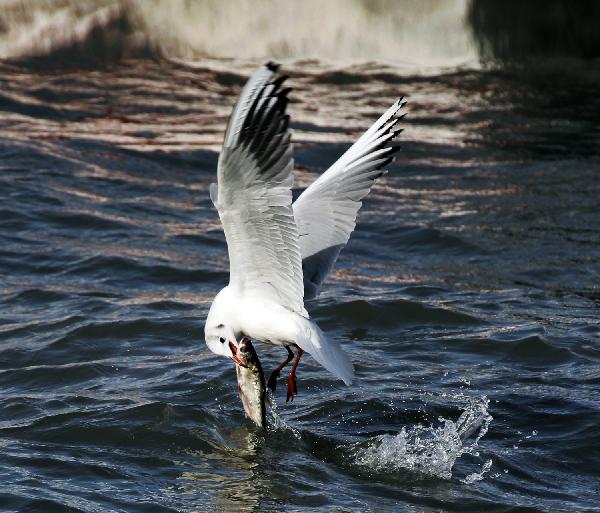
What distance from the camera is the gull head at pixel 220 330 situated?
574 centimetres

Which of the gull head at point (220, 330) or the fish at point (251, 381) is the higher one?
the gull head at point (220, 330)

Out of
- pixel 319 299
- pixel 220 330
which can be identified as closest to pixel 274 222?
pixel 220 330

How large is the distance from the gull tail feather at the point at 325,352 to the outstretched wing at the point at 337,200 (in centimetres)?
96

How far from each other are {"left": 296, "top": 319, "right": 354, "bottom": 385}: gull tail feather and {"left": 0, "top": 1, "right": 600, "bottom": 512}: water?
586 mm

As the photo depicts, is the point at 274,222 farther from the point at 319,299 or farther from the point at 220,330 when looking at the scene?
the point at 319,299

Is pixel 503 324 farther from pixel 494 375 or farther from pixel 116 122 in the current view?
pixel 116 122

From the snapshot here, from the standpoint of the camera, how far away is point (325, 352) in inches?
213

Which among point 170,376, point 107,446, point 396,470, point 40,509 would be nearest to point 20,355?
point 170,376

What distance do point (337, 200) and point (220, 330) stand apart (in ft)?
4.19

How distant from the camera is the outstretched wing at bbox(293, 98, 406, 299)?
6559 mm

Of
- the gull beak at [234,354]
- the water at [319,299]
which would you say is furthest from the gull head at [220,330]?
the water at [319,299]

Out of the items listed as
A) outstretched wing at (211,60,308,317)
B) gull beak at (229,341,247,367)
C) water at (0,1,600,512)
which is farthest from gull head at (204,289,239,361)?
water at (0,1,600,512)

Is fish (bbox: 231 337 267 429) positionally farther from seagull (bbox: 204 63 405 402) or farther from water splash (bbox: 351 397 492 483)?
water splash (bbox: 351 397 492 483)

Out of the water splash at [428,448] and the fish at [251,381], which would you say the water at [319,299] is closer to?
the water splash at [428,448]
